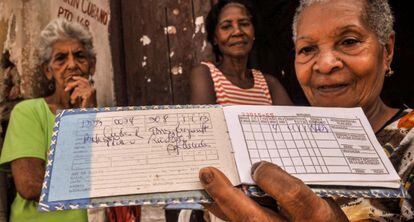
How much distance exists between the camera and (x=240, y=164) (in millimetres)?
1020

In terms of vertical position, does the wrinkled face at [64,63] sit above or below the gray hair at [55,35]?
below

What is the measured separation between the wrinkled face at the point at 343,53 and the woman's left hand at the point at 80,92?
4.77ft

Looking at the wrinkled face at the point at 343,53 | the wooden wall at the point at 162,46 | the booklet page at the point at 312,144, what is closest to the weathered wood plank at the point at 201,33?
the wooden wall at the point at 162,46

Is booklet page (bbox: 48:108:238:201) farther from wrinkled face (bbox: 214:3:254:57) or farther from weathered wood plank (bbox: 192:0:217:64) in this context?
weathered wood plank (bbox: 192:0:217:64)

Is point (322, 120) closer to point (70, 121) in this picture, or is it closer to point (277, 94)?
point (70, 121)

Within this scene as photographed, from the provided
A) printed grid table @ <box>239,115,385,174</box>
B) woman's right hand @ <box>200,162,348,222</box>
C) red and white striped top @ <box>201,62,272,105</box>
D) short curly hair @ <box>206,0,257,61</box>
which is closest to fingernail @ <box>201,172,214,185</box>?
woman's right hand @ <box>200,162,348,222</box>

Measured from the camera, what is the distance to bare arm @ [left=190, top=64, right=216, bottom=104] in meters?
2.55

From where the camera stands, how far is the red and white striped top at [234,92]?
255cm

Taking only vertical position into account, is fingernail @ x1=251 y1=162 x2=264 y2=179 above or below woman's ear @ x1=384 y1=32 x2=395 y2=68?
below

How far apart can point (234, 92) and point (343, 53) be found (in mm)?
1210

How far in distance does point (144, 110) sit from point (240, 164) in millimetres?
273

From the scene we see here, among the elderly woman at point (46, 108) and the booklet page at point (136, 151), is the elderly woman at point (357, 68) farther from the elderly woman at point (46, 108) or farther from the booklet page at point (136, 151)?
the elderly woman at point (46, 108)

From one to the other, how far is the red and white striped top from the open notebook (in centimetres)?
139

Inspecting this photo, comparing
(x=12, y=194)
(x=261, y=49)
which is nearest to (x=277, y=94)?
(x=261, y=49)
